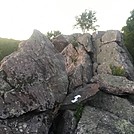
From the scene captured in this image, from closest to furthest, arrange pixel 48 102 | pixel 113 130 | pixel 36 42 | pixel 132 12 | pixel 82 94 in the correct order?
pixel 113 130 < pixel 48 102 < pixel 82 94 < pixel 36 42 < pixel 132 12

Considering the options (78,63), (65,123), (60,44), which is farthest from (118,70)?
(65,123)

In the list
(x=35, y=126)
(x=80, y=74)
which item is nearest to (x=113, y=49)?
(x=80, y=74)

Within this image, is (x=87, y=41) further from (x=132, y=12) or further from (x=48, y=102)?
(x=48, y=102)

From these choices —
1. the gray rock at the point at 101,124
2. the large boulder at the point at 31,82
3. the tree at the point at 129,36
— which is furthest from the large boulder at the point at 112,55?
the gray rock at the point at 101,124

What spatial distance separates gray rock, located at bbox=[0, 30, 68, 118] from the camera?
18.7 m

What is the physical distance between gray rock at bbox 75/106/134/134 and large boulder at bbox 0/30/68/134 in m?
2.61

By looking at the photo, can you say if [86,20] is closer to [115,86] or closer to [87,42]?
[87,42]

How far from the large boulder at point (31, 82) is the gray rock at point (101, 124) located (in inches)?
103

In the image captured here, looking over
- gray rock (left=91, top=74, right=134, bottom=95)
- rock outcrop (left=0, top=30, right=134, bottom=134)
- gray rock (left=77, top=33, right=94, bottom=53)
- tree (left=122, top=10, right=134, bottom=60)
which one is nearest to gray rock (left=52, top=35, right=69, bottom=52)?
gray rock (left=77, top=33, right=94, bottom=53)

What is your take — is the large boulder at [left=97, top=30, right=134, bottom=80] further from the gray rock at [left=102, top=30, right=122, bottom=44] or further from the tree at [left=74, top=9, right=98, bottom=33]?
the tree at [left=74, top=9, right=98, bottom=33]

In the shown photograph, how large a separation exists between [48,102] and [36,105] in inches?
41.4

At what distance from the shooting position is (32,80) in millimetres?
20156

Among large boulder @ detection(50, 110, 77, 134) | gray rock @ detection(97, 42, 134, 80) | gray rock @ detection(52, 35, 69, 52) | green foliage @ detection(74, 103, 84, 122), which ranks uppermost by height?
gray rock @ detection(52, 35, 69, 52)

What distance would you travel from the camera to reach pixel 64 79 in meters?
22.1
